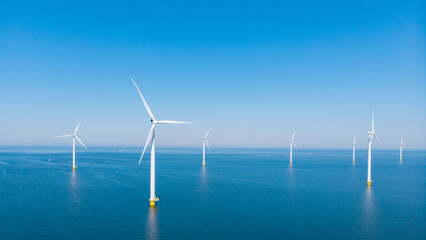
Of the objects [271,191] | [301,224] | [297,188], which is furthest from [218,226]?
[297,188]

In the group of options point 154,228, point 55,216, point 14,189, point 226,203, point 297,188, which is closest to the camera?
point 154,228

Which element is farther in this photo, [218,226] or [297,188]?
[297,188]

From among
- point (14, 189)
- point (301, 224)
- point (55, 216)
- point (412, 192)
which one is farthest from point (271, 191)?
point (14, 189)

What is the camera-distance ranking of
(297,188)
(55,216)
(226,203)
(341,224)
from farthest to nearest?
(297,188) → (226,203) → (55,216) → (341,224)

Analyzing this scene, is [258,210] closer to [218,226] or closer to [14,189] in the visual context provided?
[218,226]

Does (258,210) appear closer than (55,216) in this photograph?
No

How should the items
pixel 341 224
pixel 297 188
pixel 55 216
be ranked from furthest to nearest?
pixel 297 188
pixel 55 216
pixel 341 224

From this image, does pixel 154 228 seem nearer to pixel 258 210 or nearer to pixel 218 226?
pixel 218 226

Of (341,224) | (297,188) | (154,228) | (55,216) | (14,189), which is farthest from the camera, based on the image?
(297,188)
